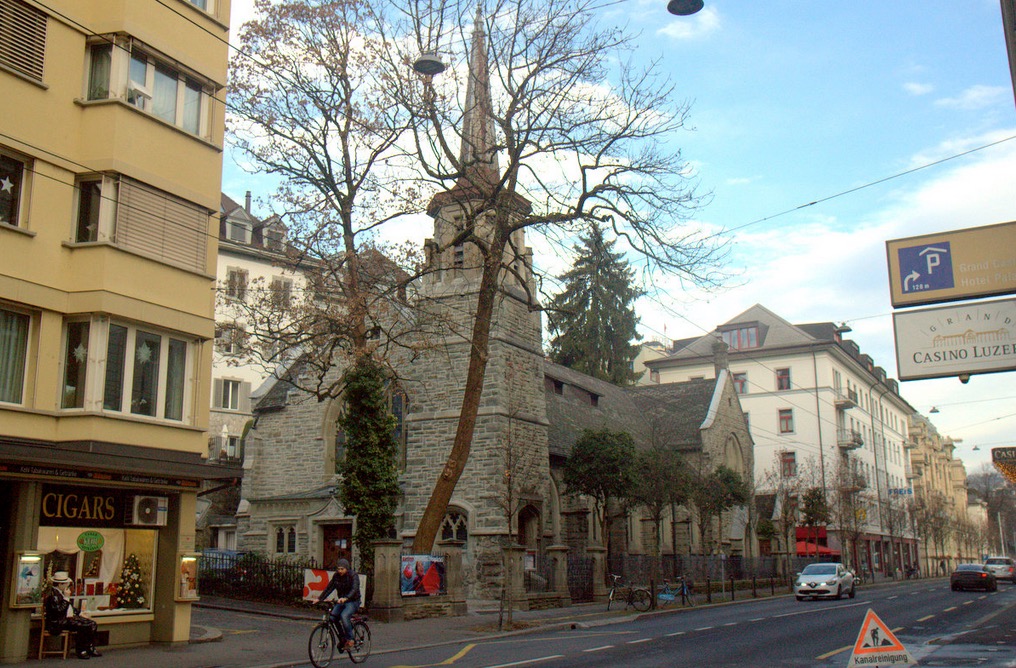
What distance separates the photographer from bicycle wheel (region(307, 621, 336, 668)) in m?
14.3

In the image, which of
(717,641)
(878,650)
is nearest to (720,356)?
(717,641)

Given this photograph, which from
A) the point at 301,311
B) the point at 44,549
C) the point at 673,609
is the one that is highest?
the point at 301,311

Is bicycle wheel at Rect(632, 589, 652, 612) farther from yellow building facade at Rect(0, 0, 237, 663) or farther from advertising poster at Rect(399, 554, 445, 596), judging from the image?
yellow building facade at Rect(0, 0, 237, 663)

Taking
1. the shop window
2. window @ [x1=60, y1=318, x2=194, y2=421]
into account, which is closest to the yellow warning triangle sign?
window @ [x1=60, y1=318, x2=194, y2=421]

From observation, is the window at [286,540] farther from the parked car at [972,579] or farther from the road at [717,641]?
the parked car at [972,579]

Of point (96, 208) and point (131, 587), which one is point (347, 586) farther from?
point (96, 208)

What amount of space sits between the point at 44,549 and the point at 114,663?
245 cm

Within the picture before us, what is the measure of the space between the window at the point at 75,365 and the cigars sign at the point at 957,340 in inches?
527

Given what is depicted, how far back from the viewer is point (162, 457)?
17.1 metres

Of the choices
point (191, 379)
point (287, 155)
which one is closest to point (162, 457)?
point (191, 379)

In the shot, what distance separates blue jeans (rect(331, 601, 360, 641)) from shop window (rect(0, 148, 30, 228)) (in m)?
8.02

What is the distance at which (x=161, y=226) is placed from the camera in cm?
1783

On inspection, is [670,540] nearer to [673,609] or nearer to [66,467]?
[673,609]

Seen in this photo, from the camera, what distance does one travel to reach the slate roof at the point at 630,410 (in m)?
38.6
